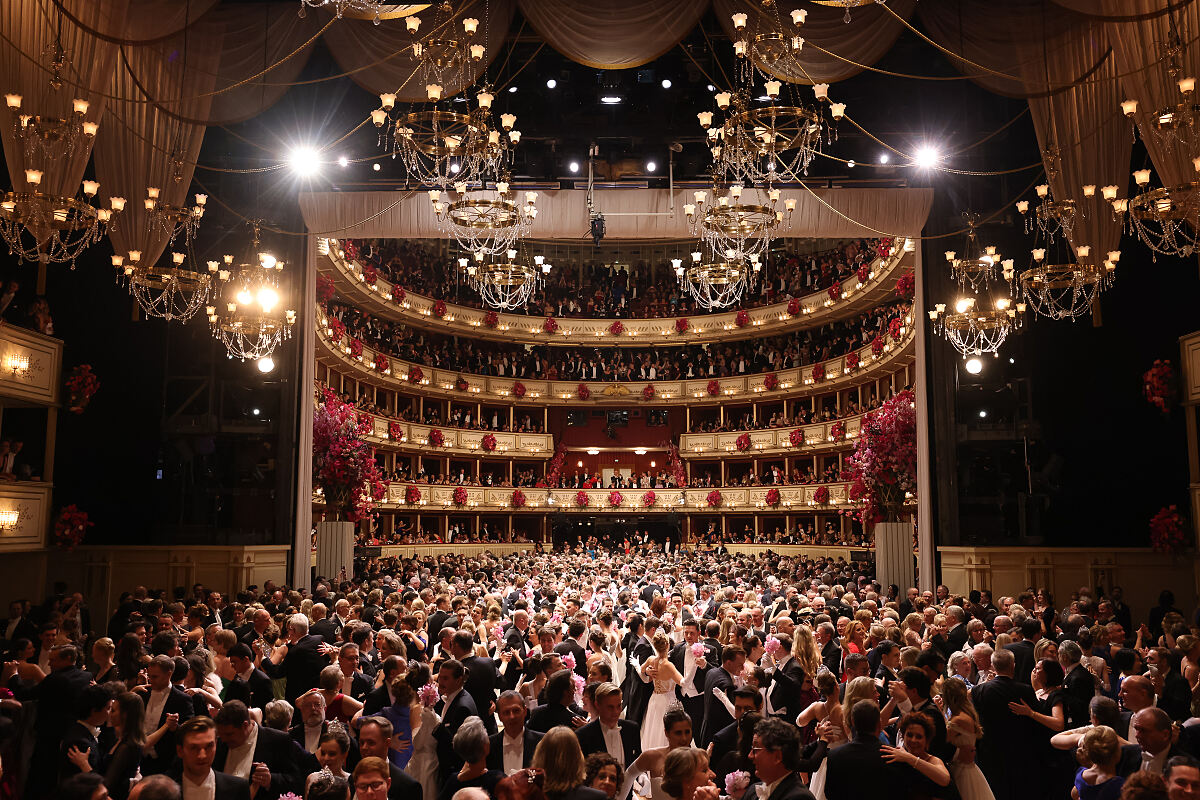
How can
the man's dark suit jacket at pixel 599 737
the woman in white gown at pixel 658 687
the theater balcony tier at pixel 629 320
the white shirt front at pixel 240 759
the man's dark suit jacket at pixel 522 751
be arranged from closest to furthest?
the white shirt front at pixel 240 759
the man's dark suit jacket at pixel 522 751
the man's dark suit jacket at pixel 599 737
the woman in white gown at pixel 658 687
the theater balcony tier at pixel 629 320

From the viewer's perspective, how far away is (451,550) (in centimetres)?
3362

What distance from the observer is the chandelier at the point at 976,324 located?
16.1 metres

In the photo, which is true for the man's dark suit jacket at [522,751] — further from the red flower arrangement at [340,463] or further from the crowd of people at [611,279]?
the crowd of people at [611,279]

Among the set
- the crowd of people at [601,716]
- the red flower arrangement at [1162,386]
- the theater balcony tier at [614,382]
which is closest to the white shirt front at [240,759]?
the crowd of people at [601,716]

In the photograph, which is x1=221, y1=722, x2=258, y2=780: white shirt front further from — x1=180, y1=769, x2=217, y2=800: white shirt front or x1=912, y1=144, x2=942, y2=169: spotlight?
x1=912, y1=144, x2=942, y2=169: spotlight

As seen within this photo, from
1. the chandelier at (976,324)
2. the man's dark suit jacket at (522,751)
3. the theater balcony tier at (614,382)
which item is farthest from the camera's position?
the theater balcony tier at (614,382)

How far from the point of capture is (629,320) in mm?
37812

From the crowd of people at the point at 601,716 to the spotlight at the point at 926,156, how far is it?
33.2ft

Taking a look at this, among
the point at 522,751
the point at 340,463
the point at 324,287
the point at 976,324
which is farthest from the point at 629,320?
the point at 522,751

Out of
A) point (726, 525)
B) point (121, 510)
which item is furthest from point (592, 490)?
point (121, 510)

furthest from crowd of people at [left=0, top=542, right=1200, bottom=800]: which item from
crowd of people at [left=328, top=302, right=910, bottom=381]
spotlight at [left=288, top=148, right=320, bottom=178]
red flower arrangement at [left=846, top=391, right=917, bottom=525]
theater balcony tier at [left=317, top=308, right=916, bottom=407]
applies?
crowd of people at [left=328, top=302, right=910, bottom=381]

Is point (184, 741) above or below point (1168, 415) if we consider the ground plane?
below

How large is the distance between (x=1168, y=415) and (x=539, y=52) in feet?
43.0

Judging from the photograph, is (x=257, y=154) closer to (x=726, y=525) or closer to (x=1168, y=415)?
(x=1168, y=415)
